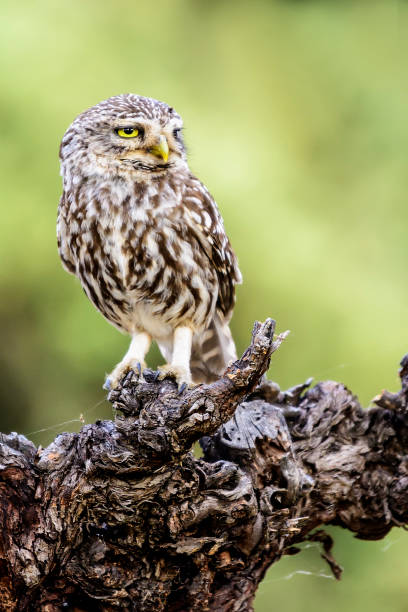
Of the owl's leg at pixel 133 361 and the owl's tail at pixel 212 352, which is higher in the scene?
the owl's tail at pixel 212 352

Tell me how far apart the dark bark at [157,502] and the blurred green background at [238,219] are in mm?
1171

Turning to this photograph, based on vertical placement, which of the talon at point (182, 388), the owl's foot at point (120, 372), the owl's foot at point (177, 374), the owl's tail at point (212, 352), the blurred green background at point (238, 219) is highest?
the blurred green background at point (238, 219)

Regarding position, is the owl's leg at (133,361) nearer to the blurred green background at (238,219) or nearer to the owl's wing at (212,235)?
the owl's wing at (212,235)

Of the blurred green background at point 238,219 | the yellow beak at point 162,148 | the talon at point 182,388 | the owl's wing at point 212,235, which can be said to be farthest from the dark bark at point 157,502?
the blurred green background at point 238,219

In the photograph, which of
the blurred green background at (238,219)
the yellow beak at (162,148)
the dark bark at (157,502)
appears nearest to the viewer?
the dark bark at (157,502)

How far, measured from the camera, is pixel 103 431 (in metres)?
2.37

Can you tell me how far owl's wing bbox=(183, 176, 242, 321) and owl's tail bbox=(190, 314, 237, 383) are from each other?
0.49 ft

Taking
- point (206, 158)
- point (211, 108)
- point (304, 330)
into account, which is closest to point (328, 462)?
point (304, 330)

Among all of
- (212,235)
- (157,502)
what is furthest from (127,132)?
(157,502)

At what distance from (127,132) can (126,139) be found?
0.02 metres

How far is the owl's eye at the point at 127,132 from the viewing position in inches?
108

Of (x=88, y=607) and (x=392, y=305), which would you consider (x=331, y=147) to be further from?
(x=88, y=607)

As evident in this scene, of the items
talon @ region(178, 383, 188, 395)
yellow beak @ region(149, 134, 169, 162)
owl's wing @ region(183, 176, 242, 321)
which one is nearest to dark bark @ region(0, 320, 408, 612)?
talon @ region(178, 383, 188, 395)

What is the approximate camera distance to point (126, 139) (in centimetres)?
275
